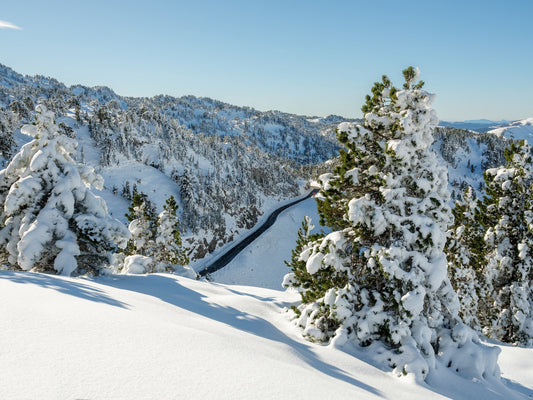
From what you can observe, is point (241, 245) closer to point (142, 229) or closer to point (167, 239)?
point (167, 239)

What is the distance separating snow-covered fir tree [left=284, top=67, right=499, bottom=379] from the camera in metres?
9.50

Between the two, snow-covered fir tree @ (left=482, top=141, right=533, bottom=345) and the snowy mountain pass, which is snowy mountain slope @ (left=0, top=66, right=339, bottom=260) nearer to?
the snowy mountain pass

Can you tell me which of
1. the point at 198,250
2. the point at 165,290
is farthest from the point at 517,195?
the point at 198,250

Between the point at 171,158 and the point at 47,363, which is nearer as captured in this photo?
the point at 47,363

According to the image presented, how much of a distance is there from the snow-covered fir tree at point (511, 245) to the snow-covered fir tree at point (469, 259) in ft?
2.98

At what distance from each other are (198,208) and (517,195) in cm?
5516

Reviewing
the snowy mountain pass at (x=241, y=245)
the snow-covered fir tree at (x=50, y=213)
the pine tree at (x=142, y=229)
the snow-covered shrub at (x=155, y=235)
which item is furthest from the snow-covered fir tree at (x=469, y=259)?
the snowy mountain pass at (x=241, y=245)

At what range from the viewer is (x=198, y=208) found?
6506 centimetres

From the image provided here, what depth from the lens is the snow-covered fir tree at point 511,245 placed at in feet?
58.6

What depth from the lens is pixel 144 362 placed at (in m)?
4.27

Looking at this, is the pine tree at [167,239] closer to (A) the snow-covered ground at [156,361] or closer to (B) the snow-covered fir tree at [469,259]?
(A) the snow-covered ground at [156,361]

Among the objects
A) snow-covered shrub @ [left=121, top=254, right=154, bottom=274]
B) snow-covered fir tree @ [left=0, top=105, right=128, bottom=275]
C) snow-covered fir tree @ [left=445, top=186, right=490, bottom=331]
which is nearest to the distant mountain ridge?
snow-covered shrub @ [left=121, top=254, right=154, bottom=274]

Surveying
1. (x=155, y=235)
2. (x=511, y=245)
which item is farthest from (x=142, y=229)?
(x=511, y=245)

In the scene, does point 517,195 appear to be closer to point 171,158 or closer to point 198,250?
point 198,250
